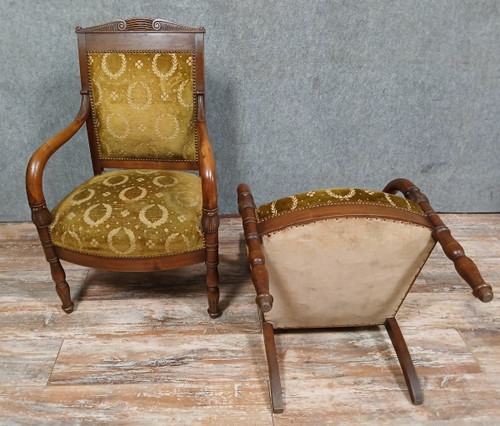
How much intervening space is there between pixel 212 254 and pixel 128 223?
0.30 m

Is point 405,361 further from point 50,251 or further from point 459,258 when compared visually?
point 50,251

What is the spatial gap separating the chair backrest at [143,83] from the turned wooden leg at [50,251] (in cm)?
40

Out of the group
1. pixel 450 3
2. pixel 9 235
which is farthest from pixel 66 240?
pixel 450 3

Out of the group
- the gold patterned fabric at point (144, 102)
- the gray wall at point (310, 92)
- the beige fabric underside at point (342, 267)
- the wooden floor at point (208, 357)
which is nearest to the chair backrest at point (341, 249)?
the beige fabric underside at point (342, 267)

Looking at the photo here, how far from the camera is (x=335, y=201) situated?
114 centimetres

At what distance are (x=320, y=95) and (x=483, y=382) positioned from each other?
4.32 ft

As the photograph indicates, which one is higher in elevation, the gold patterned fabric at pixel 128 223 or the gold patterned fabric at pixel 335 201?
the gold patterned fabric at pixel 335 201

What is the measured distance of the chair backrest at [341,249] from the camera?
1.11m

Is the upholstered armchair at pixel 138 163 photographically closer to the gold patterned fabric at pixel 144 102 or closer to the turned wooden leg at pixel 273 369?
the gold patterned fabric at pixel 144 102

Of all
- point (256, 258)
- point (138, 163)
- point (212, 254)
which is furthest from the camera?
point (138, 163)

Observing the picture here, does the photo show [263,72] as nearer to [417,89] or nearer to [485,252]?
[417,89]

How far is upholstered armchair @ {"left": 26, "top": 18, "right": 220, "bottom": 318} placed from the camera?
57.2 inches

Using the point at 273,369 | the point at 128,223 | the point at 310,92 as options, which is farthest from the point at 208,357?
the point at 310,92

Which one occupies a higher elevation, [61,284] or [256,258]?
[256,258]
